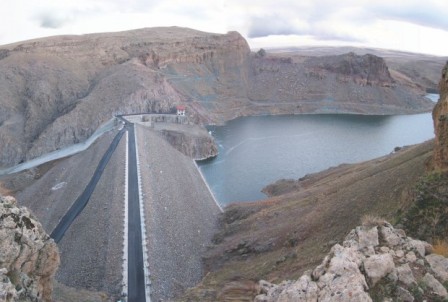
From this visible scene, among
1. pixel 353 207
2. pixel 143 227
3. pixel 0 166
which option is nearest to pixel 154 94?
pixel 0 166

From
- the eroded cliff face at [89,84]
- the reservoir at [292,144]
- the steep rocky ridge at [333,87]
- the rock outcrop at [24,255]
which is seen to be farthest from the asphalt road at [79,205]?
the steep rocky ridge at [333,87]

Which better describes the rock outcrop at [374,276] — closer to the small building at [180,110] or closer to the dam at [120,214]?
the dam at [120,214]

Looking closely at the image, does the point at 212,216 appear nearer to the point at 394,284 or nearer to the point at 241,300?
the point at 241,300

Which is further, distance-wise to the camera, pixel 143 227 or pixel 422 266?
pixel 143 227

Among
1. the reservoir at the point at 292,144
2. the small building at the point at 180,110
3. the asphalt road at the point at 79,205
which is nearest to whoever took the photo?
the asphalt road at the point at 79,205

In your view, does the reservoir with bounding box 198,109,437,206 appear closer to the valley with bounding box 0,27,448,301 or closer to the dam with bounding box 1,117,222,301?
the valley with bounding box 0,27,448,301
